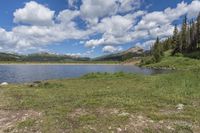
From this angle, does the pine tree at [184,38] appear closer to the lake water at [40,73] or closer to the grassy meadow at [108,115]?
the lake water at [40,73]

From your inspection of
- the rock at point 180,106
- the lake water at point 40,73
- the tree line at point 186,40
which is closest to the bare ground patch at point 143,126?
the rock at point 180,106

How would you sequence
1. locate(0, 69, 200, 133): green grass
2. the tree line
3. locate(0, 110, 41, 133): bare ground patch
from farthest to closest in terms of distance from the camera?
1. the tree line
2. locate(0, 110, 41, 133): bare ground patch
3. locate(0, 69, 200, 133): green grass

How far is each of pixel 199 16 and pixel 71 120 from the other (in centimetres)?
12131

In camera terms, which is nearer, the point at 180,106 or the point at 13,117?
the point at 13,117

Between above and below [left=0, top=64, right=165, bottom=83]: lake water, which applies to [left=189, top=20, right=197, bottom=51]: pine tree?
above

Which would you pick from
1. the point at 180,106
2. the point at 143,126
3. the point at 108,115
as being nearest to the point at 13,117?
the point at 108,115

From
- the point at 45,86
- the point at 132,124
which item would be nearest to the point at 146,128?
the point at 132,124

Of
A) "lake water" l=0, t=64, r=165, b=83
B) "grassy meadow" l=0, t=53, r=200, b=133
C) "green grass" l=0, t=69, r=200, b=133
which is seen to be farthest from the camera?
"lake water" l=0, t=64, r=165, b=83

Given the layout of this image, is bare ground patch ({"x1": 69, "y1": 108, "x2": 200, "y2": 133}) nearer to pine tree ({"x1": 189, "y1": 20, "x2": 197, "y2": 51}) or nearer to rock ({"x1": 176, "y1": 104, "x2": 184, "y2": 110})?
rock ({"x1": 176, "y1": 104, "x2": 184, "y2": 110})

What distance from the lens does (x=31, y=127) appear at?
10.9 metres

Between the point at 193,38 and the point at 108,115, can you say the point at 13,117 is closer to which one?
the point at 108,115

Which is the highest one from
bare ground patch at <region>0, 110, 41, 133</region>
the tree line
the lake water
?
the tree line

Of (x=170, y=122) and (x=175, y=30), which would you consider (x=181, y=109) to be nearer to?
(x=170, y=122)

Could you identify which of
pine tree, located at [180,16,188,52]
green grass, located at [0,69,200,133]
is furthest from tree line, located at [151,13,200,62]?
green grass, located at [0,69,200,133]
